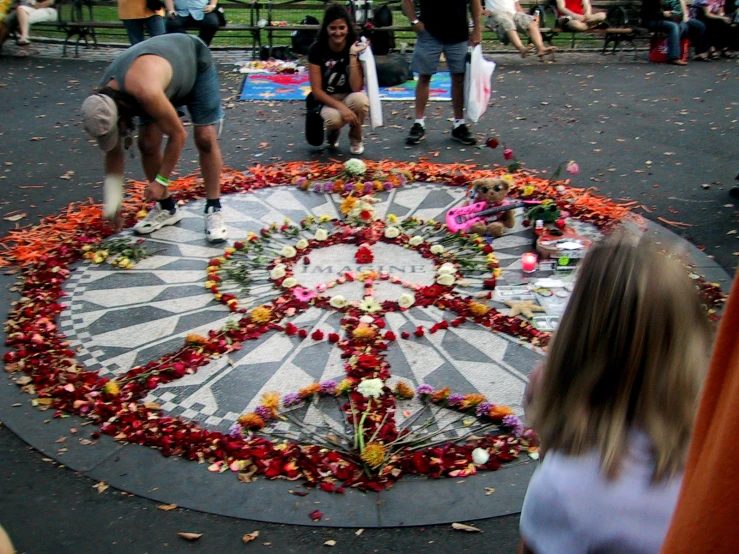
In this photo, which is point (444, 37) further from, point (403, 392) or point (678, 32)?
point (678, 32)

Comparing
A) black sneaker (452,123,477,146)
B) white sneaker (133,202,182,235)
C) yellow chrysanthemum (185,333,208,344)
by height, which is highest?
black sneaker (452,123,477,146)

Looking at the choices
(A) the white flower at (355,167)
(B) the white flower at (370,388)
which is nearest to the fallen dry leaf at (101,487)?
(B) the white flower at (370,388)

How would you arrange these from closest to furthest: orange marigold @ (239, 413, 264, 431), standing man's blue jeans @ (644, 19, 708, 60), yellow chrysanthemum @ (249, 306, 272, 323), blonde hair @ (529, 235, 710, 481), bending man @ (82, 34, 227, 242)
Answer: blonde hair @ (529, 235, 710, 481) < orange marigold @ (239, 413, 264, 431) < yellow chrysanthemum @ (249, 306, 272, 323) < bending man @ (82, 34, 227, 242) < standing man's blue jeans @ (644, 19, 708, 60)

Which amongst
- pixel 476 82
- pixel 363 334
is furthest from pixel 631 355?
pixel 476 82

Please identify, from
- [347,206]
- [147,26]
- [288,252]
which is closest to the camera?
Answer: [288,252]

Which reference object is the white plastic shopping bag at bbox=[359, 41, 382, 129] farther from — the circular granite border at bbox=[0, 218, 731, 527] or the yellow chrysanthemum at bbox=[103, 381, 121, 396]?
the circular granite border at bbox=[0, 218, 731, 527]

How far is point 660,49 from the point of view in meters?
11.4

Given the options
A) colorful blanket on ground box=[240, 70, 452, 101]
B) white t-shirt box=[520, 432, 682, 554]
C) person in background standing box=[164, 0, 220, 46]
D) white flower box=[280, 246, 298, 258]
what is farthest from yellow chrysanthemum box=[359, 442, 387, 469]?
person in background standing box=[164, 0, 220, 46]

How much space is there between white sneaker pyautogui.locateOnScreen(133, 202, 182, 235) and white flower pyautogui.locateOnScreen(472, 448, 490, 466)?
3.22 m

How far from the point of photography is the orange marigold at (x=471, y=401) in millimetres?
3342

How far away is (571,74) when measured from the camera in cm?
1061

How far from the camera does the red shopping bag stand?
37.3 ft

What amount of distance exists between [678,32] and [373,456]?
422 inches

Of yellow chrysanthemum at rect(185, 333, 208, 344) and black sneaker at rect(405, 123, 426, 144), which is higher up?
black sneaker at rect(405, 123, 426, 144)
